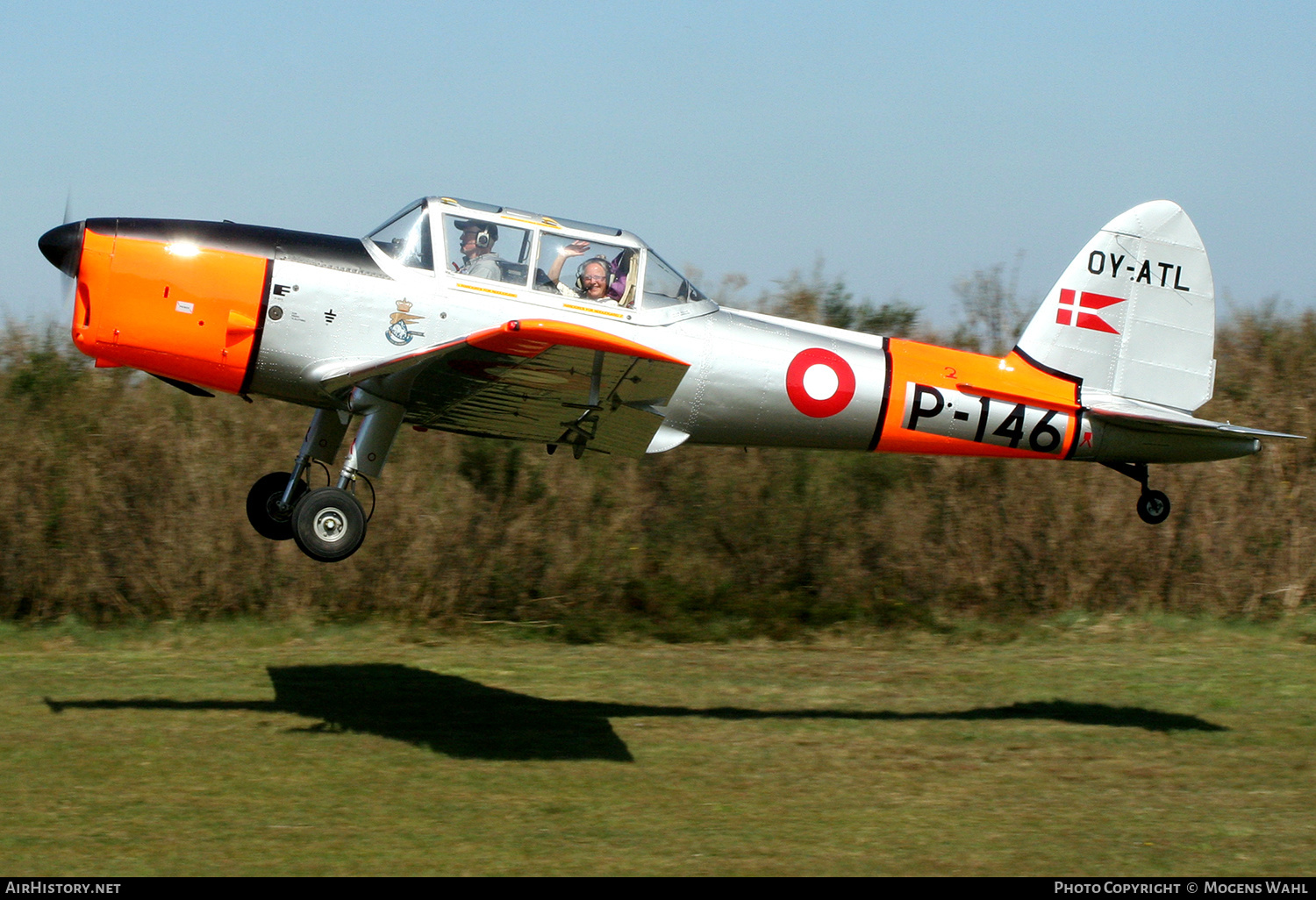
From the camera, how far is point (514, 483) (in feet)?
38.7

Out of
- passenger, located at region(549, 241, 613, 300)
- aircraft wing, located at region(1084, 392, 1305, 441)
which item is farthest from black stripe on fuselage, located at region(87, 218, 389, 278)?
aircraft wing, located at region(1084, 392, 1305, 441)

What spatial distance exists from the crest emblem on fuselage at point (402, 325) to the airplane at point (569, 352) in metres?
0.01

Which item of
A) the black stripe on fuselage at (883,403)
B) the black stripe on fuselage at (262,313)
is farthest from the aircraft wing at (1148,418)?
the black stripe on fuselage at (262,313)

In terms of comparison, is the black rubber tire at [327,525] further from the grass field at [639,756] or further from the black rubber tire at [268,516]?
the black rubber tire at [268,516]

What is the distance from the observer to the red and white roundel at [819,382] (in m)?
7.86

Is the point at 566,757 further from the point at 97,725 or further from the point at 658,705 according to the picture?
the point at 97,725

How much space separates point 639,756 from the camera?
7164 mm

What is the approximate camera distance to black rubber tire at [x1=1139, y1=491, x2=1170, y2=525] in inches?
328

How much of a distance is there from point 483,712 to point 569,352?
3095 mm

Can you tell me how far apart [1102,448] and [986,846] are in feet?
11.8

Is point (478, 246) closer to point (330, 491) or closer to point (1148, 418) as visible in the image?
point (330, 491)

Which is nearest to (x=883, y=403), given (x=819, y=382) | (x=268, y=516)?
(x=819, y=382)

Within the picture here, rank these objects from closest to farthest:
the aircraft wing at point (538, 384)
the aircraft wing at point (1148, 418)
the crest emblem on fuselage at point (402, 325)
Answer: the aircraft wing at point (538, 384), the crest emblem on fuselage at point (402, 325), the aircraft wing at point (1148, 418)

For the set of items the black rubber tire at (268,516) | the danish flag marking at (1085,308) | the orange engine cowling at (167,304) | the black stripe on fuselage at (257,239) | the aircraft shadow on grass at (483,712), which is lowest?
the aircraft shadow on grass at (483,712)
